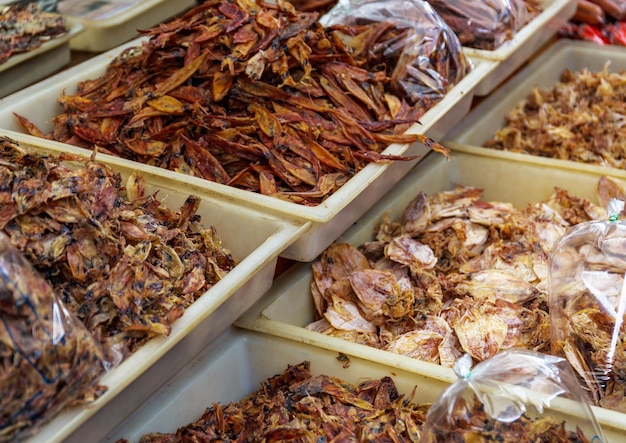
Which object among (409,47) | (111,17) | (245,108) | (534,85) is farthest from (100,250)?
(534,85)

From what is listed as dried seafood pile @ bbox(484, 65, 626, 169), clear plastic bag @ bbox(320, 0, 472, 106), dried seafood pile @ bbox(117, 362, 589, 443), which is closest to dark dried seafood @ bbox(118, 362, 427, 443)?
dried seafood pile @ bbox(117, 362, 589, 443)

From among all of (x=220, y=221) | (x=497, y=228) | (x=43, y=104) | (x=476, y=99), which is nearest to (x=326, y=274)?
(x=220, y=221)

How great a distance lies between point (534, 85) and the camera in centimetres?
331

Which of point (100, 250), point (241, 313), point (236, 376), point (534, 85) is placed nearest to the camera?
point (100, 250)

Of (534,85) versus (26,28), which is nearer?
(26,28)

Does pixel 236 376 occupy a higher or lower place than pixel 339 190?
lower

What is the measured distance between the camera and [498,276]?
80.7 inches

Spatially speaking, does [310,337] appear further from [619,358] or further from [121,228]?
[619,358]

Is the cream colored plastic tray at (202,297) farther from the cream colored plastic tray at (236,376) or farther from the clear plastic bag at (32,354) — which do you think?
the cream colored plastic tray at (236,376)

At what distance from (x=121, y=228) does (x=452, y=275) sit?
0.91 m

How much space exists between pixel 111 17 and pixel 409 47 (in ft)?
3.46

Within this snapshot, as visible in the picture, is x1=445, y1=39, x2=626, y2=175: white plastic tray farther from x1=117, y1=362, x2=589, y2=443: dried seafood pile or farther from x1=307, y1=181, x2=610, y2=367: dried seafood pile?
x1=117, y1=362, x2=589, y2=443: dried seafood pile

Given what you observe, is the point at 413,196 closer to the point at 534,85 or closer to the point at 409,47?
the point at 409,47

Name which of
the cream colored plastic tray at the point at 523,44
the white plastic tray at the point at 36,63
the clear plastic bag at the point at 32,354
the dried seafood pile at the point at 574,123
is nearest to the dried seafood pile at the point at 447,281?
the dried seafood pile at the point at 574,123
